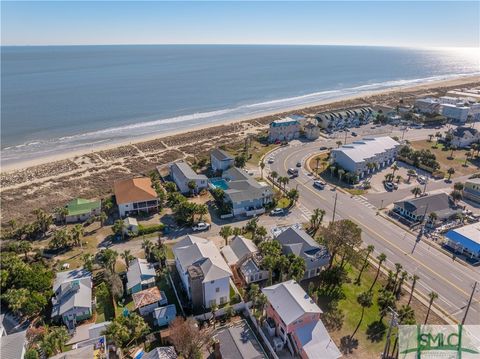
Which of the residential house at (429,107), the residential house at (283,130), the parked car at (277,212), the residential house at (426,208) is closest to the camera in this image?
the residential house at (426,208)

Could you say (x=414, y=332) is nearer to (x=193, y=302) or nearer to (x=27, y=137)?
(x=193, y=302)

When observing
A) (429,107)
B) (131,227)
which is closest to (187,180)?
(131,227)

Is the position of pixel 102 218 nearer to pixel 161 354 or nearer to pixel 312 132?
pixel 161 354

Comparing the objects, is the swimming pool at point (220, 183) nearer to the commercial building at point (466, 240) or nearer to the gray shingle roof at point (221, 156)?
the gray shingle roof at point (221, 156)

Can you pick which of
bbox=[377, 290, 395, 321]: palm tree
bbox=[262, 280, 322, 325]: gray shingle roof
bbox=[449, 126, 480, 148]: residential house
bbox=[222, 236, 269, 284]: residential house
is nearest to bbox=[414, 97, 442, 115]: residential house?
bbox=[449, 126, 480, 148]: residential house

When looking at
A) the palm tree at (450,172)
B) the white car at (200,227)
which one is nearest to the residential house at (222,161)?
the white car at (200,227)
